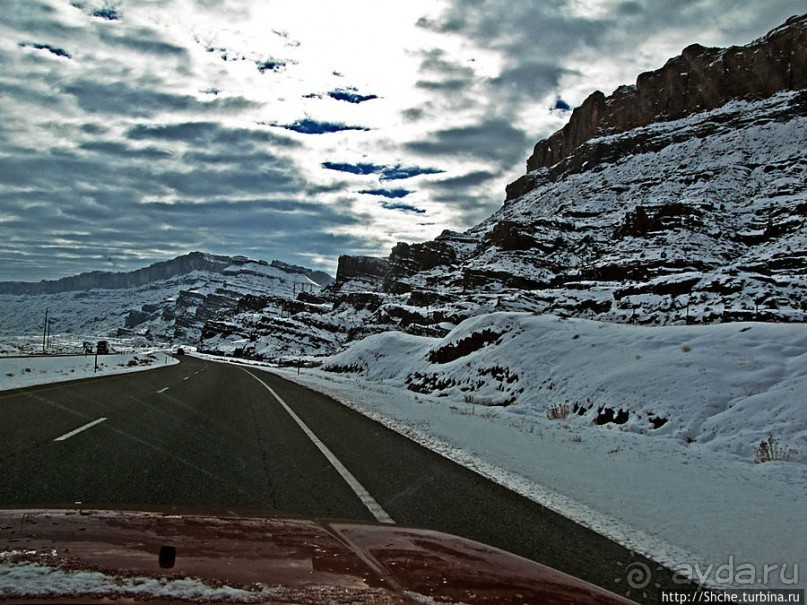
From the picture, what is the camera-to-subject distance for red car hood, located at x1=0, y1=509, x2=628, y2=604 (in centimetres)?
222

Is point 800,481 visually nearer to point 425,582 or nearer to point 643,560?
point 643,560

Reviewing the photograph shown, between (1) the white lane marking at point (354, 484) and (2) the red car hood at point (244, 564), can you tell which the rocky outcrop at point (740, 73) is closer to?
(1) the white lane marking at point (354, 484)

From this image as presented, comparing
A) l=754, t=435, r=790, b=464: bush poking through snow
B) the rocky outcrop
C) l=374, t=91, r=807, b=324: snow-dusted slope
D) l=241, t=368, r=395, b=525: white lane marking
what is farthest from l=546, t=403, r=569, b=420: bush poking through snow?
the rocky outcrop

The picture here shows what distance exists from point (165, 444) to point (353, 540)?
6394 millimetres

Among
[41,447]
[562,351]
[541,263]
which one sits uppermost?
[541,263]

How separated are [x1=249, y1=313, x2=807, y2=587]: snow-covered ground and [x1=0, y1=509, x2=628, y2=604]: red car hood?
5.74 ft

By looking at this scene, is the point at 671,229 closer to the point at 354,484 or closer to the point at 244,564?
the point at 354,484

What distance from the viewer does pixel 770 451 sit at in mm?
7707

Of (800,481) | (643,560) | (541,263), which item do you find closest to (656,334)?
(800,481)

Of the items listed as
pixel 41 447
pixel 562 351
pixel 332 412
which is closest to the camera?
pixel 41 447

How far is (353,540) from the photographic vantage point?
3361 millimetres

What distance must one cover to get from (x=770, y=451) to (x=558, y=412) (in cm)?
604

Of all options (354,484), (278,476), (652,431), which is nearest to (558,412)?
(652,431)

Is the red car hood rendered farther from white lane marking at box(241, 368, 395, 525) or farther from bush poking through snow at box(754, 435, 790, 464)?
bush poking through snow at box(754, 435, 790, 464)
